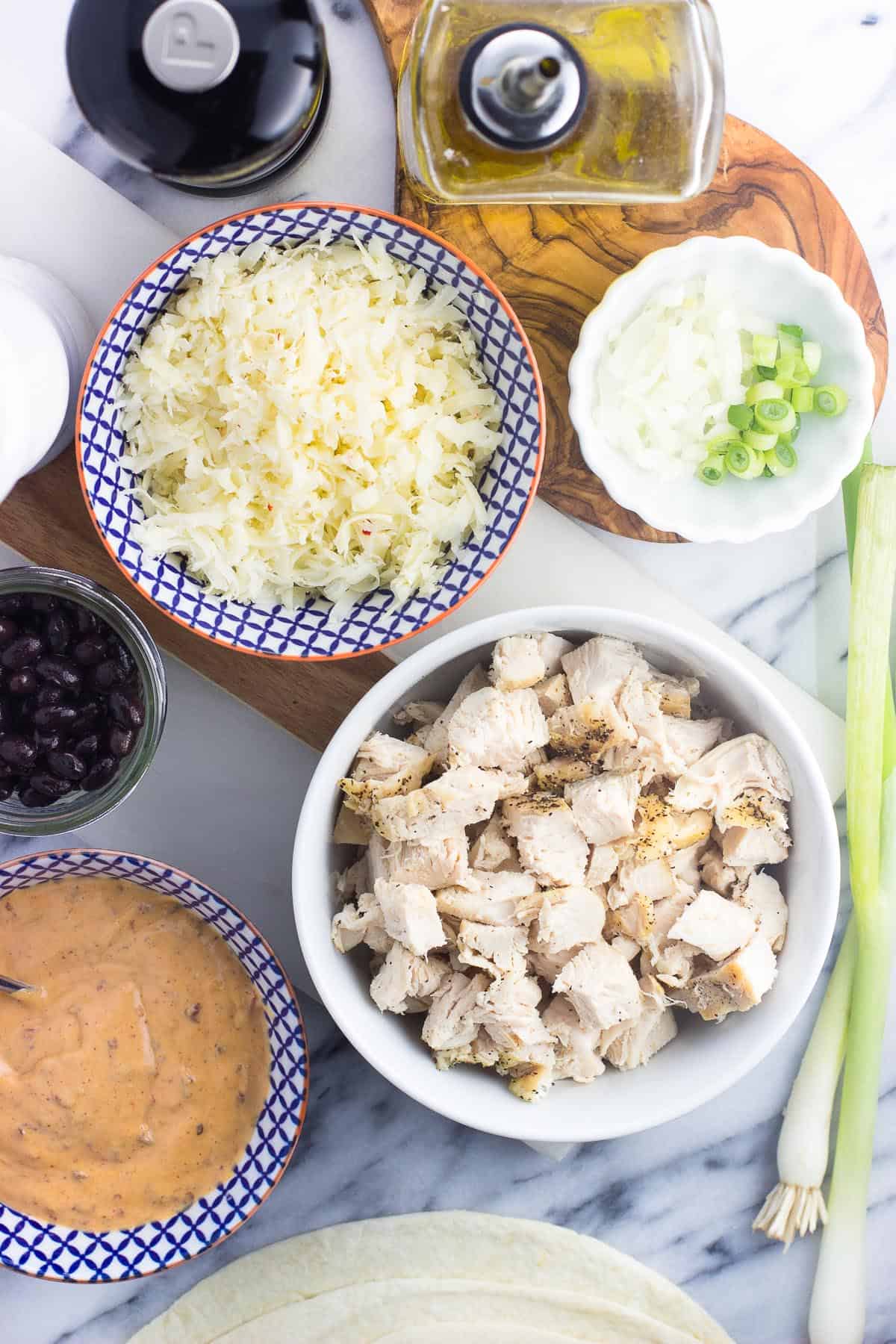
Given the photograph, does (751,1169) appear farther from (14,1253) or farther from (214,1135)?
(14,1253)

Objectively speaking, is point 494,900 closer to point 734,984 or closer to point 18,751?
point 734,984

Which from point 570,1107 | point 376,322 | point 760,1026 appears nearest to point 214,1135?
point 570,1107

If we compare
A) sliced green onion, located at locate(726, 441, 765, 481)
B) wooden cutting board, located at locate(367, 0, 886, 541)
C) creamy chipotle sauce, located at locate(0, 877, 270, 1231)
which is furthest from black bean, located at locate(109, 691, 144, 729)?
sliced green onion, located at locate(726, 441, 765, 481)

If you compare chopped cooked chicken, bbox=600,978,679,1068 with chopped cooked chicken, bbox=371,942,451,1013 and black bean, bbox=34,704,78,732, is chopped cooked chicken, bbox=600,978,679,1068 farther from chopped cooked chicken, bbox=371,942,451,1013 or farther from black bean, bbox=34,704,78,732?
black bean, bbox=34,704,78,732

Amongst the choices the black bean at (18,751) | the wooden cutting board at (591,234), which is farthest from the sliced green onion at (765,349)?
the black bean at (18,751)

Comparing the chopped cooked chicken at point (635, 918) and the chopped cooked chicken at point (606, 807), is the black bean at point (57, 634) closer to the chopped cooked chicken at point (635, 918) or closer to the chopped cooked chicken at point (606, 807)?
the chopped cooked chicken at point (606, 807)
